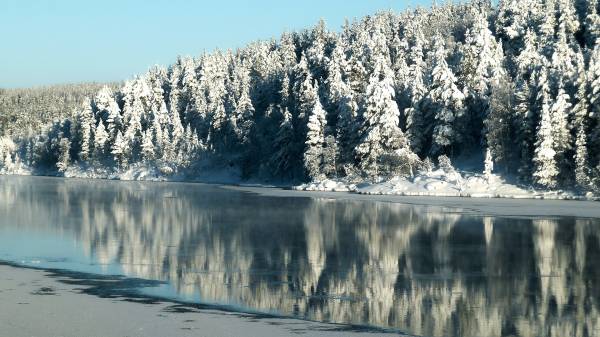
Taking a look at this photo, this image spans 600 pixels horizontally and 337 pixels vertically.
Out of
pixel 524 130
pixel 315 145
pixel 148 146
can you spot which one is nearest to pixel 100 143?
pixel 148 146

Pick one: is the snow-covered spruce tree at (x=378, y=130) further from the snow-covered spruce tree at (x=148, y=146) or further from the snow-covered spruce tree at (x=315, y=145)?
the snow-covered spruce tree at (x=148, y=146)

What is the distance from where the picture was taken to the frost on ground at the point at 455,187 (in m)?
61.3

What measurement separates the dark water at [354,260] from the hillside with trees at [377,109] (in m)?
23.8

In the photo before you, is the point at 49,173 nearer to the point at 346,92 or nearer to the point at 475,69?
the point at 346,92

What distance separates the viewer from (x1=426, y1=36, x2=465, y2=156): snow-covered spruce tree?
71500 millimetres

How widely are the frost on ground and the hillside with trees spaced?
52.9 inches

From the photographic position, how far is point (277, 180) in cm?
Answer: 9025

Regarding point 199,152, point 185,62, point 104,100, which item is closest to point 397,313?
point 199,152

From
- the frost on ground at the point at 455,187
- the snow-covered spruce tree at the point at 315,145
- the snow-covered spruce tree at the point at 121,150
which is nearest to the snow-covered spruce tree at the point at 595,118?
the frost on ground at the point at 455,187

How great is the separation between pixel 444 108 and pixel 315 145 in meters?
16.0

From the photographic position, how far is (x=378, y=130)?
7206 cm

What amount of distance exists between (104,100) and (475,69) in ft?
259

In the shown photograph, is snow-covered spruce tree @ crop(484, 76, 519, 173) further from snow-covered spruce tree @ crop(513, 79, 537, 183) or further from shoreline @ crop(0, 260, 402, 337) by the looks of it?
shoreline @ crop(0, 260, 402, 337)

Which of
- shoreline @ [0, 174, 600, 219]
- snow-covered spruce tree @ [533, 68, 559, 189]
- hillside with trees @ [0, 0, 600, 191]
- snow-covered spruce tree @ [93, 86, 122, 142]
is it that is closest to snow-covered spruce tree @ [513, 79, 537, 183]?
hillside with trees @ [0, 0, 600, 191]
